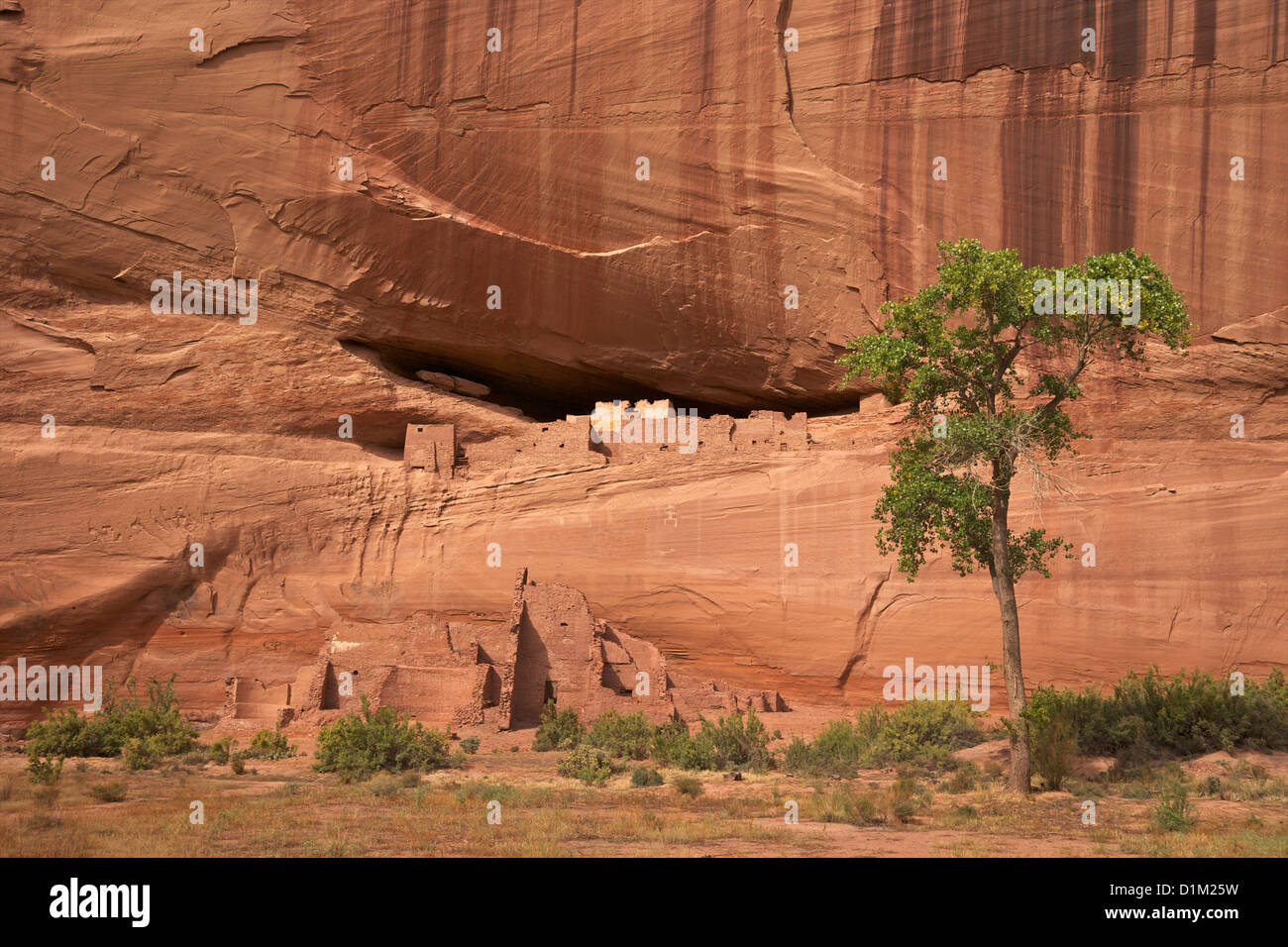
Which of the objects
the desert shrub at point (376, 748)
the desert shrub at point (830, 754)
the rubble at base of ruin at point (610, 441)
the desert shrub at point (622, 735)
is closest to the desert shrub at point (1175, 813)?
the desert shrub at point (830, 754)

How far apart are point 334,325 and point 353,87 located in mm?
4542

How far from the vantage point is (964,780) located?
1439 cm

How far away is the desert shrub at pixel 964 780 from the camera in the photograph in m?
14.2

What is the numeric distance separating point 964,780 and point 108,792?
1001 centimetres

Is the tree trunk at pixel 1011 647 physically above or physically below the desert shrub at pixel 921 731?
above

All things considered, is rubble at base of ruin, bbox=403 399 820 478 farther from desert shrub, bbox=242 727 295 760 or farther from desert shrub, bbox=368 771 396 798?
desert shrub, bbox=368 771 396 798

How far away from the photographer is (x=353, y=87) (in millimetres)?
21000

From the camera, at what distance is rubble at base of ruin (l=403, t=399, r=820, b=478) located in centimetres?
2170

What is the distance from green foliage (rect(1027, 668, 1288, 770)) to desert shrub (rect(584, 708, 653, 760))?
563 centimetres

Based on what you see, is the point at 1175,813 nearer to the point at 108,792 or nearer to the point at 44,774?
the point at 108,792

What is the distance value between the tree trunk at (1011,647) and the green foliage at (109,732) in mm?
11868

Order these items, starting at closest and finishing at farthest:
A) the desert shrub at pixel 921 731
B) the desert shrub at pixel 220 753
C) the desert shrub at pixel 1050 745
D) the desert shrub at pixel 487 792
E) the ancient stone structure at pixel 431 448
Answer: the desert shrub at pixel 487 792 → the desert shrub at pixel 1050 745 → the desert shrub at pixel 921 731 → the desert shrub at pixel 220 753 → the ancient stone structure at pixel 431 448

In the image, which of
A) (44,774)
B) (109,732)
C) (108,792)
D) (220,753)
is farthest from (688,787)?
(109,732)

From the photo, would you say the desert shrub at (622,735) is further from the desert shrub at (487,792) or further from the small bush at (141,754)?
the small bush at (141,754)
